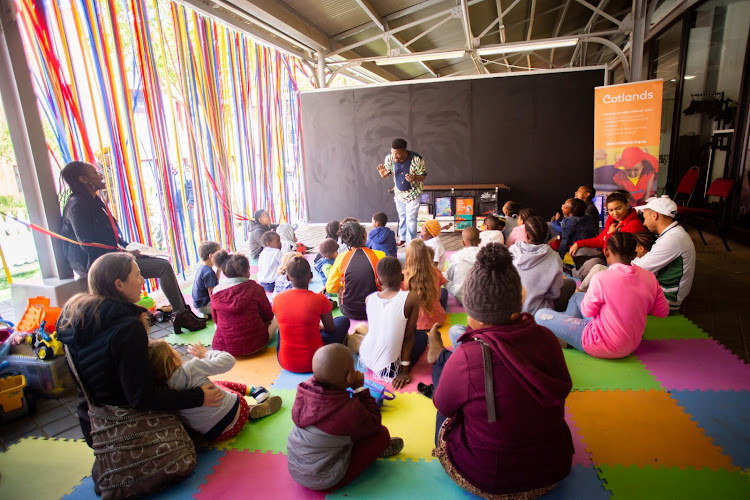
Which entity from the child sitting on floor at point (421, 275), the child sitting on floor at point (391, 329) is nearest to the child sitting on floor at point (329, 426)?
the child sitting on floor at point (391, 329)

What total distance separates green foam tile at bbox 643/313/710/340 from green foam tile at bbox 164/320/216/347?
3.71 m

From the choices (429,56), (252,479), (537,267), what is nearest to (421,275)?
(537,267)

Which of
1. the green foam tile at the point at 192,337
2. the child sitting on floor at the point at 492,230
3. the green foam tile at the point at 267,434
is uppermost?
the child sitting on floor at the point at 492,230

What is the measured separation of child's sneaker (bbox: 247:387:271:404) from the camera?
259cm

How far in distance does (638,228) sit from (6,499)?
5.17 m

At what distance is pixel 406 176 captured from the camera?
5926mm

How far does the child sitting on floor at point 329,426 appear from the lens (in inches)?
69.7

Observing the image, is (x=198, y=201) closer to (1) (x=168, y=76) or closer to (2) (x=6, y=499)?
(1) (x=168, y=76)

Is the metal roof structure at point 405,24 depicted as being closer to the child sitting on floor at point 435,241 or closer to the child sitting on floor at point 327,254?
the child sitting on floor at point 327,254

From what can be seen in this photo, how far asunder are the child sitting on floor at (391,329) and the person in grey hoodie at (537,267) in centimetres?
111

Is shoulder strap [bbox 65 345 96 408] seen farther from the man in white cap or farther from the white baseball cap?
the white baseball cap

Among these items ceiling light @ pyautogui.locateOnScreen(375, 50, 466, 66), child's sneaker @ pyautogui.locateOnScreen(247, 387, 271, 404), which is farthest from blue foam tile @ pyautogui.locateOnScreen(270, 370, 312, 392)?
ceiling light @ pyautogui.locateOnScreen(375, 50, 466, 66)

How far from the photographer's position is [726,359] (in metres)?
2.95

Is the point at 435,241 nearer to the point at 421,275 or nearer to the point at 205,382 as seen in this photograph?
the point at 421,275
